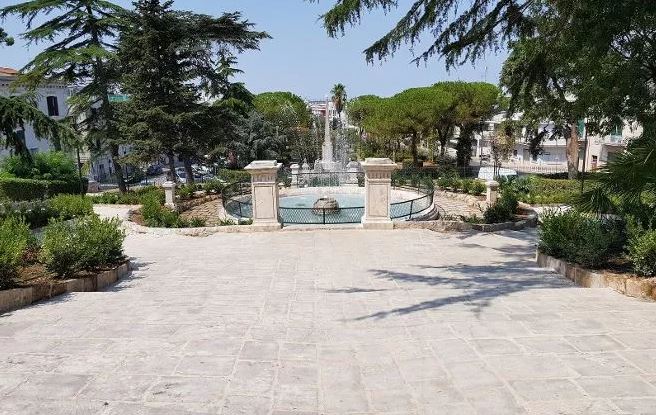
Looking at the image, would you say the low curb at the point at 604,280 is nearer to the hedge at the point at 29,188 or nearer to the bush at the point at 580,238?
the bush at the point at 580,238

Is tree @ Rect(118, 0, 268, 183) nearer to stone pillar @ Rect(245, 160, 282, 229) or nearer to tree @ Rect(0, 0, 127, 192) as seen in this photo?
tree @ Rect(0, 0, 127, 192)

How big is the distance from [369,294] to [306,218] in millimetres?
11359

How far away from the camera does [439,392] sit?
133 inches

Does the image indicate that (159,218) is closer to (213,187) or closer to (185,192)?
(185,192)

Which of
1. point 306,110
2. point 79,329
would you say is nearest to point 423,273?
point 79,329

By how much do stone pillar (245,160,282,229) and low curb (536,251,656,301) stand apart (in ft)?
22.3

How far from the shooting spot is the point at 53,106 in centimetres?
3822

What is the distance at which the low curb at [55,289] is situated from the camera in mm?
5828

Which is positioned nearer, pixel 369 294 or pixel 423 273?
pixel 369 294

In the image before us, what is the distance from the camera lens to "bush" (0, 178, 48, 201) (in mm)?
24530

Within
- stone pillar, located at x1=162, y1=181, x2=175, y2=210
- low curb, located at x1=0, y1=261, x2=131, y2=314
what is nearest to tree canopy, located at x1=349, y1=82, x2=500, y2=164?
stone pillar, located at x1=162, y1=181, x2=175, y2=210

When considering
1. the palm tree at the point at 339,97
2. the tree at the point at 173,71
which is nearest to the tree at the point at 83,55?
the tree at the point at 173,71

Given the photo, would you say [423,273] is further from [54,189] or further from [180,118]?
[54,189]

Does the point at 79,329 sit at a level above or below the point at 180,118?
below
